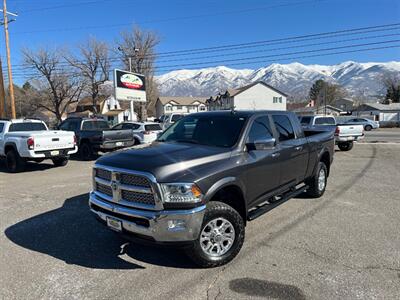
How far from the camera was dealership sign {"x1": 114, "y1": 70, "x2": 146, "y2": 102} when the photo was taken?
26.1 m

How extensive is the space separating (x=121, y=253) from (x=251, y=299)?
76.4 inches

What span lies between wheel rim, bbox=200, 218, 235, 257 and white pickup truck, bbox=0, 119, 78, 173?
28.5 ft

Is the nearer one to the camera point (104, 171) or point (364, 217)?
point (104, 171)

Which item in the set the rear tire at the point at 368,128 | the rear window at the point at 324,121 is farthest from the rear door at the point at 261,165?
the rear tire at the point at 368,128

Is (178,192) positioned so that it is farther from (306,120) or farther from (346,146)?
(306,120)

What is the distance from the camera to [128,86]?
27.3 metres

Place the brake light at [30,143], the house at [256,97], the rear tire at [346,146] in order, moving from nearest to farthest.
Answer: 1. the brake light at [30,143]
2. the rear tire at [346,146]
3. the house at [256,97]

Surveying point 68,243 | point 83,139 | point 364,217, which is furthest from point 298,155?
point 83,139

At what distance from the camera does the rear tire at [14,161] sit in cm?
1123

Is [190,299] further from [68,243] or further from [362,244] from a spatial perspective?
[362,244]

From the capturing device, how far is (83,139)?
48.0 ft

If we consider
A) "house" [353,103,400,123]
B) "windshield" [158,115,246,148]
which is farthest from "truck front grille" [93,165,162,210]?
"house" [353,103,400,123]

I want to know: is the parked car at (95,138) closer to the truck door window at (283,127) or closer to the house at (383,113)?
the truck door window at (283,127)

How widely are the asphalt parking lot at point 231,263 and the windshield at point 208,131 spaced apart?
155 cm
